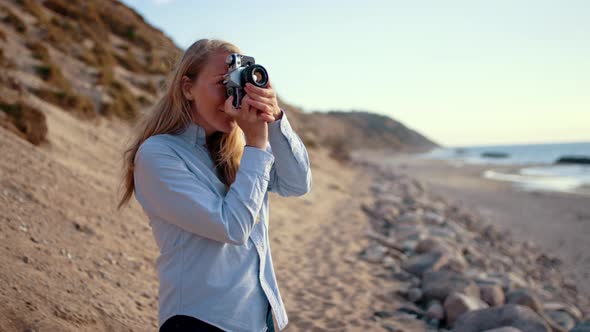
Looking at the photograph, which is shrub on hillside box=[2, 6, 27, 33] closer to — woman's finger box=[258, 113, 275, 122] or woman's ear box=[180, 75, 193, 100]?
woman's ear box=[180, 75, 193, 100]

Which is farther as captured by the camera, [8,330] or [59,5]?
[59,5]

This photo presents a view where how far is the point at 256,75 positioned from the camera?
4.60 ft

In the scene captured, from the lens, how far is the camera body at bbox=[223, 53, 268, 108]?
4.51 ft

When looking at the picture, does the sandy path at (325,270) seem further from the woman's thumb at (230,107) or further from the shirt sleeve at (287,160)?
the woman's thumb at (230,107)

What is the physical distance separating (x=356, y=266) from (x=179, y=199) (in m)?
4.60

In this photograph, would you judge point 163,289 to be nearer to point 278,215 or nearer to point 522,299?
point 522,299

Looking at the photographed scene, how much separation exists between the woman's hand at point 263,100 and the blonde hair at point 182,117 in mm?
212

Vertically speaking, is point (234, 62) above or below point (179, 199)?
above

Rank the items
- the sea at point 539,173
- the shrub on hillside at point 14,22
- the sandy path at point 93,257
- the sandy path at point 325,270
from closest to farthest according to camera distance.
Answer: the sandy path at point 93,257, the sandy path at point 325,270, the shrub on hillside at point 14,22, the sea at point 539,173

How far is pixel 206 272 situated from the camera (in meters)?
1.33

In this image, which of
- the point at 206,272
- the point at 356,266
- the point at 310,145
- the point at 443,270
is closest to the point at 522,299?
the point at 443,270

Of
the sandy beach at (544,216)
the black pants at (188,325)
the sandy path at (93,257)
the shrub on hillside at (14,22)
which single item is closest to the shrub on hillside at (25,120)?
the sandy path at (93,257)

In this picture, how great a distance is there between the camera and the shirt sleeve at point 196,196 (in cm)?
127

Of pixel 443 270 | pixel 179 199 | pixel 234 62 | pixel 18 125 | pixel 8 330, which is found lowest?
pixel 443 270
